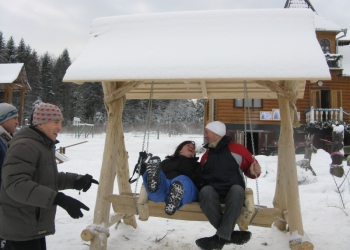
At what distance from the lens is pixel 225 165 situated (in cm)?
380

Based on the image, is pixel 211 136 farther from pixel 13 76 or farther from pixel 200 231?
pixel 13 76

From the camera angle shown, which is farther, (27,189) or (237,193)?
(237,193)

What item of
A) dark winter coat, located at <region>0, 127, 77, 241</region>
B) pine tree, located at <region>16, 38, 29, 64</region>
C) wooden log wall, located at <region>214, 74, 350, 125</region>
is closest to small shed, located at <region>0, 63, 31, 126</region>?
wooden log wall, located at <region>214, 74, 350, 125</region>

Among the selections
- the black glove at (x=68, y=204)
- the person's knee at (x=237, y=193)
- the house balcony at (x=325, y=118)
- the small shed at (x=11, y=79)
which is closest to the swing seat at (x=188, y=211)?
the person's knee at (x=237, y=193)

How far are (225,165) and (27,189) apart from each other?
2310 mm

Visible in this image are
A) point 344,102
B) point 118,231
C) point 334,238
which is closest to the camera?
point 334,238

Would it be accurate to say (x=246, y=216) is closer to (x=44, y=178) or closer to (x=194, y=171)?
(x=194, y=171)

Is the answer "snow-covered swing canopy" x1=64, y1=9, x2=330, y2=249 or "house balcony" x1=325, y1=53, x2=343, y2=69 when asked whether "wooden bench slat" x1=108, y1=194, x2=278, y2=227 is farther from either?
"house balcony" x1=325, y1=53, x2=343, y2=69

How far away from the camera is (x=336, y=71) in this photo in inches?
748

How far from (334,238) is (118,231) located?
133 inches

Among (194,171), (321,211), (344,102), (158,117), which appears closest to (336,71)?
(344,102)

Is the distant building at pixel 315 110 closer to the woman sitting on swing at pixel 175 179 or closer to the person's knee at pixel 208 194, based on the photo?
the woman sitting on swing at pixel 175 179

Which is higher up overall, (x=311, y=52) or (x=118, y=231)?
(x=311, y=52)

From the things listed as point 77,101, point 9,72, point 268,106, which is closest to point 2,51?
point 77,101
